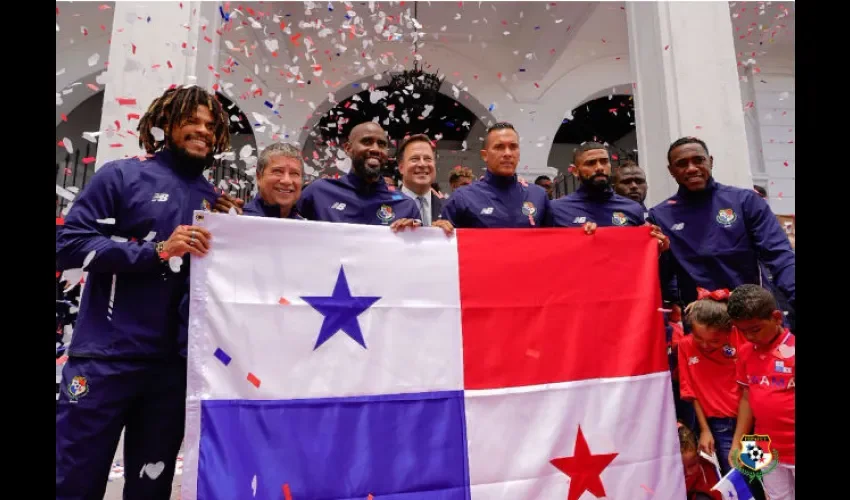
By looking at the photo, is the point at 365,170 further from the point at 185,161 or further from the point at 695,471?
the point at 695,471

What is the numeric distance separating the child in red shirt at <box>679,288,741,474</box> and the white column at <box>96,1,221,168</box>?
3969mm

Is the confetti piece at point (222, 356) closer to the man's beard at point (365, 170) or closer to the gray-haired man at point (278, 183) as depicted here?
the gray-haired man at point (278, 183)

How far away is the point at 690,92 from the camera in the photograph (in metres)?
4.66

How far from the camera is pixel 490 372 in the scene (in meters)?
2.40

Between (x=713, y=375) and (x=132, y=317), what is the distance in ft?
8.89

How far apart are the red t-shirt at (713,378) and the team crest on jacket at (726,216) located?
0.68 meters

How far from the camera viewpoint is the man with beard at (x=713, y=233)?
9.64ft

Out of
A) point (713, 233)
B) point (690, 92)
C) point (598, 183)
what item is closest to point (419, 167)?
point (598, 183)

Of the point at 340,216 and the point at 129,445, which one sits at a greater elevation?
the point at 340,216

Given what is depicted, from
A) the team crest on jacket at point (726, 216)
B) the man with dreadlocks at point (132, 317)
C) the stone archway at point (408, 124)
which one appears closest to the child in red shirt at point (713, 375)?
the team crest on jacket at point (726, 216)

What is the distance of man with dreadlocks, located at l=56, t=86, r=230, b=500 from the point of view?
1842 mm
